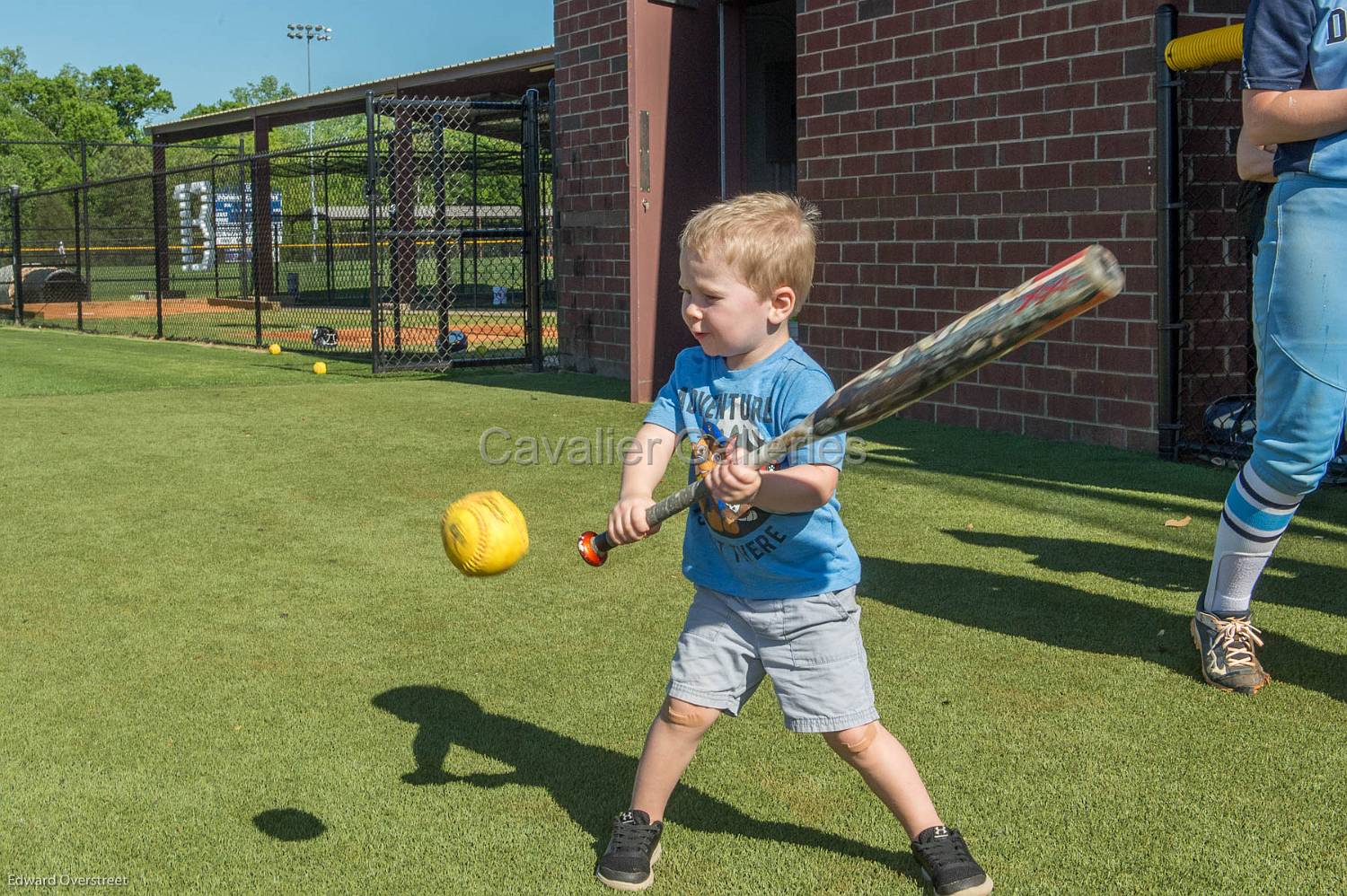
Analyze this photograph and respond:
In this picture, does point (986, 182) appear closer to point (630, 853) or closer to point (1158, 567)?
point (1158, 567)

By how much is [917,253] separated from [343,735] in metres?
6.11

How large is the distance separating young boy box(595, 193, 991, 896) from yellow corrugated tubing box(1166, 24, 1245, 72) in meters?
4.28

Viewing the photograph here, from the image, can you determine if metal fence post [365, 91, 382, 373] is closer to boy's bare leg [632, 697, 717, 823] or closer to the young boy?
the young boy

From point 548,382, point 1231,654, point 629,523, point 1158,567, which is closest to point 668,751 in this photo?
point 629,523

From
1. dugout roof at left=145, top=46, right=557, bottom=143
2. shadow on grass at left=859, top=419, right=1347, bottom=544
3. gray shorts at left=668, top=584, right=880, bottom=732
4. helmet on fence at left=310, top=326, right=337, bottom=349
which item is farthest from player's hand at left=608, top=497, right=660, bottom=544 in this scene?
dugout roof at left=145, top=46, right=557, bottom=143

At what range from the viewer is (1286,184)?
130 inches

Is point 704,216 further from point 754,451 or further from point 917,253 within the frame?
point 917,253

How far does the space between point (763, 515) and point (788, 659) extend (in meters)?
0.29

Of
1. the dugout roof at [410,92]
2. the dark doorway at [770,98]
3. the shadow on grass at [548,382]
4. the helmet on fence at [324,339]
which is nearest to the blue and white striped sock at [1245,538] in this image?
the shadow on grass at [548,382]

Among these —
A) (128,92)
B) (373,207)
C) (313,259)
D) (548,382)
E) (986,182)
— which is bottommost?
(548,382)

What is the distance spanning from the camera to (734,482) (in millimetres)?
2326

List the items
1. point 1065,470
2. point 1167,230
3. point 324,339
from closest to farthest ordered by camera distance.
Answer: point 1065,470 < point 1167,230 < point 324,339

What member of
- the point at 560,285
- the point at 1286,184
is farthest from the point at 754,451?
the point at 560,285

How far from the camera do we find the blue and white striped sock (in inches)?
138
